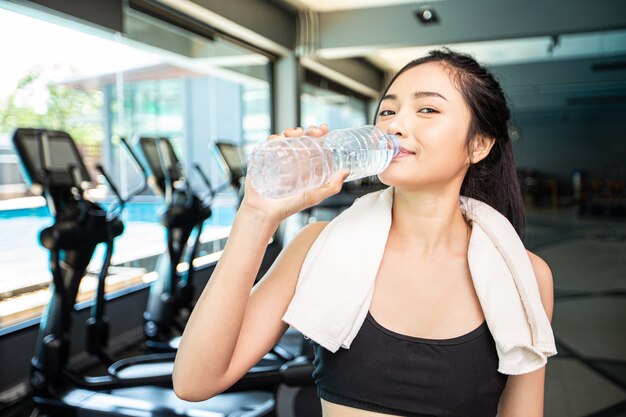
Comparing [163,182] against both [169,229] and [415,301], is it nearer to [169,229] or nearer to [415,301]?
[169,229]

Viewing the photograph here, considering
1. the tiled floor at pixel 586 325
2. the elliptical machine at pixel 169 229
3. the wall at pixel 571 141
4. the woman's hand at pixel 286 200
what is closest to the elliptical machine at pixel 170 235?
the elliptical machine at pixel 169 229

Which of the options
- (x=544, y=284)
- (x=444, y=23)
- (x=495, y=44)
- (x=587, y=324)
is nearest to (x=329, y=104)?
(x=495, y=44)

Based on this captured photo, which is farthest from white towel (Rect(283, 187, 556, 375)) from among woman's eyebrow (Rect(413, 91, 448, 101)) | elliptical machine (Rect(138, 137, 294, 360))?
elliptical machine (Rect(138, 137, 294, 360))

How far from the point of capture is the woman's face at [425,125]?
1.03m

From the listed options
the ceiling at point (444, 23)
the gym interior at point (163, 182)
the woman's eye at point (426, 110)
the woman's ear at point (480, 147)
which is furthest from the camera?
the ceiling at point (444, 23)

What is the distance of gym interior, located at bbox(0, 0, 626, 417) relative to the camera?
2789 mm

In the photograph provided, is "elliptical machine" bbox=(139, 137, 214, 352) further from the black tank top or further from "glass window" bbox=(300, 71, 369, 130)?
"glass window" bbox=(300, 71, 369, 130)

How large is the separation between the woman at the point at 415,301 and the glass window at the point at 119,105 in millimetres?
2595

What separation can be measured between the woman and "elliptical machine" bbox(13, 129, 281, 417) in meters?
1.78

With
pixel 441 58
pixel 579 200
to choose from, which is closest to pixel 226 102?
pixel 441 58

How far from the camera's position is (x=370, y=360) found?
103 centimetres

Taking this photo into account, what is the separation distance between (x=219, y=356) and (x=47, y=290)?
3048 millimetres

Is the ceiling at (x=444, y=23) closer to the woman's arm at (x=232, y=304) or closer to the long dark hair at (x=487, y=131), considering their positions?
the long dark hair at (x=487, y=131)

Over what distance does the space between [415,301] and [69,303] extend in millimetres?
2283
